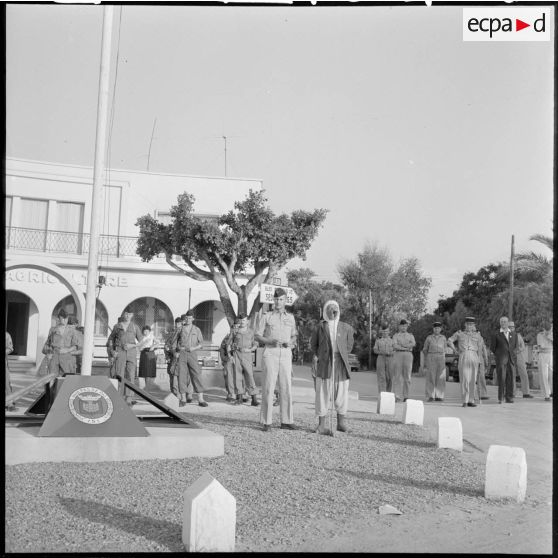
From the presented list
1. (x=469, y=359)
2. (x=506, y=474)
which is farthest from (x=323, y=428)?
(x=469, y=359)

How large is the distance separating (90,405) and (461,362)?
8.70 m

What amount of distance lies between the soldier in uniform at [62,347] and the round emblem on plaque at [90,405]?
4790mm

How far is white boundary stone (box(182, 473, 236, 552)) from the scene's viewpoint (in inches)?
181

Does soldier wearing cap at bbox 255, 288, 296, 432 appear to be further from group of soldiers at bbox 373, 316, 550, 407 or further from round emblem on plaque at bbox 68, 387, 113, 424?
group of soldiers at bbox 373, 316, 550, 407

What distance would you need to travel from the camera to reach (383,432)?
33.4 ft

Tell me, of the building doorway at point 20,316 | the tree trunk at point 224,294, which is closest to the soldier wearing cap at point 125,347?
the tree trunk at point 224,294

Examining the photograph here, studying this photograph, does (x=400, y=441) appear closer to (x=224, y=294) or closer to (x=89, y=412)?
(x=89, y=412)

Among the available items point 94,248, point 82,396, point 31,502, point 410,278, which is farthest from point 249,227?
point 410,278

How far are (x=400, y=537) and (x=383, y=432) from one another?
5075 mm

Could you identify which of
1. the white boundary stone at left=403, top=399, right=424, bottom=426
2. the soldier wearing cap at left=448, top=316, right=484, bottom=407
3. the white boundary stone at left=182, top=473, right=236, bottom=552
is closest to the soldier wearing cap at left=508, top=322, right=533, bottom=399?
the soldier wearing cap at left=448, top=316, right=484, bottom=407

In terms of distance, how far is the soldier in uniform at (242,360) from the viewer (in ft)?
43.7

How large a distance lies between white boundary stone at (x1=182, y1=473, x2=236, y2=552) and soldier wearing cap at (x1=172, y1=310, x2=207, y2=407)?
8.12 m

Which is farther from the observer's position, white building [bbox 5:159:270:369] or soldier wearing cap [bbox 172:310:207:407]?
white building [bbox 5:159:270:369]

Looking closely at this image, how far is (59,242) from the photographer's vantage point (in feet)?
76.1
